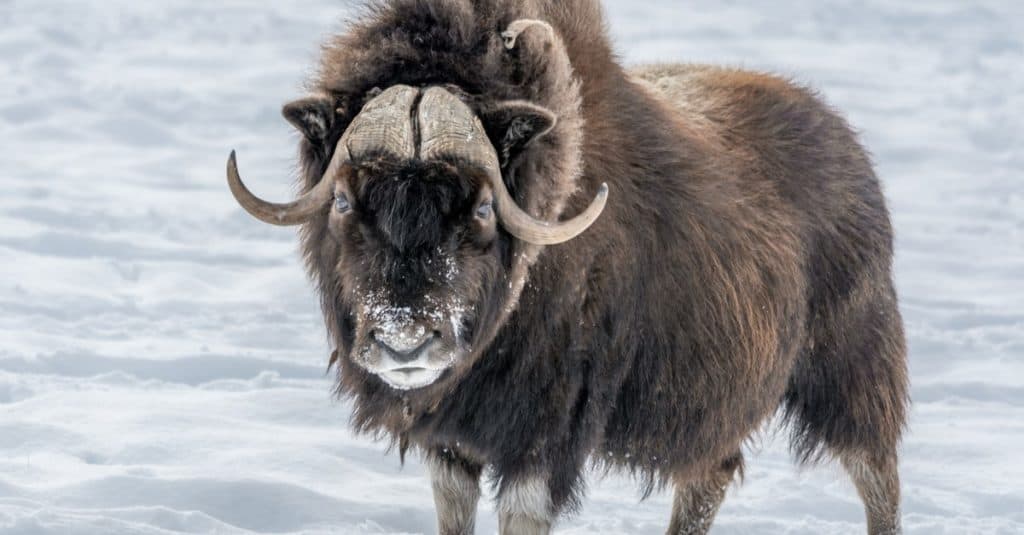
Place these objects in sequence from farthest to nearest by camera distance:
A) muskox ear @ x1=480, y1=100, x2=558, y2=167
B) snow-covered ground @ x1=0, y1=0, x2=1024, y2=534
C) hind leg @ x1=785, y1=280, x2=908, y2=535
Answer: snow-covered ground @ x1=0, y1=0, x2=1024, y2=534 < hind leg @ x1=785, y1=280, x2=908, y2=535 < muskox ear @ x1=480, y1=100, x2=558, y2=167

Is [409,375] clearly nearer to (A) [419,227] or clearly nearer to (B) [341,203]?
(A) [419,227]

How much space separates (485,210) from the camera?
10.1 ft

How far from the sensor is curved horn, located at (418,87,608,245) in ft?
9.84

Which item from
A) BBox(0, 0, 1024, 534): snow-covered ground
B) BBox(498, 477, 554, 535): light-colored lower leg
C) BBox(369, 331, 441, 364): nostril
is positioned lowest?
BBox(0, 0, 1024, 534): snow-covered ground

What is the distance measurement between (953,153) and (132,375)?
772cm

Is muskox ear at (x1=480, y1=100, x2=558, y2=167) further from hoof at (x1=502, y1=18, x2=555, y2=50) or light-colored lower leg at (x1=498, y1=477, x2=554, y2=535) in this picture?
light-colored lower leg at (x1=498, y1=477, x2=554, y2=535)

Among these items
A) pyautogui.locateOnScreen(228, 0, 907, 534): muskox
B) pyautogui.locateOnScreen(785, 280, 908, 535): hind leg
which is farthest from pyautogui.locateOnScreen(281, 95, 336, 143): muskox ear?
pyautogui.locateOnScreen(785, 280, 908, 535): hind leg

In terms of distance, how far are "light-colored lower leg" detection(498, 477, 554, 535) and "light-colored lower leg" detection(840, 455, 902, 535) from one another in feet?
4.60

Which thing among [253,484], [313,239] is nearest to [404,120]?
[313,239]

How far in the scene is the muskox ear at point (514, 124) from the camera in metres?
3.10

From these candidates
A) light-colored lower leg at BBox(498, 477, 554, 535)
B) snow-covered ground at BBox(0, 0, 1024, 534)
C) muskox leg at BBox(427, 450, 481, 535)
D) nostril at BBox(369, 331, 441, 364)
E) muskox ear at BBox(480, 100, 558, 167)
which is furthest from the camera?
snow-covered ground at BBox(0, 0, 1024, 534)

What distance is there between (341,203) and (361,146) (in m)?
0.15

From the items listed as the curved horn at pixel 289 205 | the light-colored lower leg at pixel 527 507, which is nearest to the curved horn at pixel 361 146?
the curved horn at pixel 289 205

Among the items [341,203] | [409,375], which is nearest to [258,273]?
[341,203]
